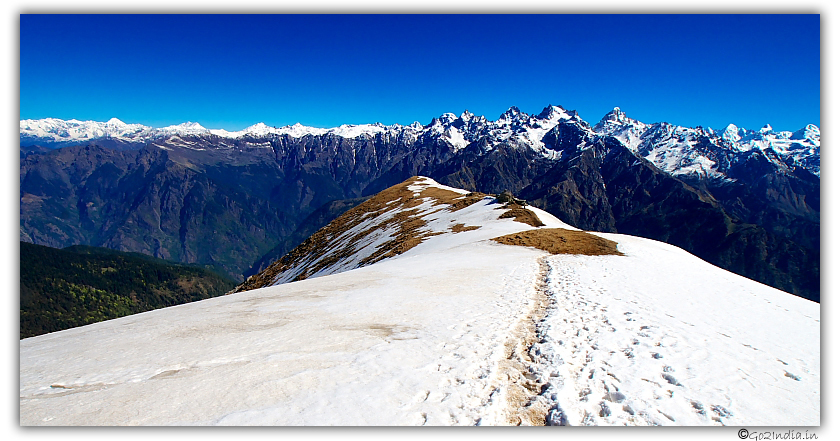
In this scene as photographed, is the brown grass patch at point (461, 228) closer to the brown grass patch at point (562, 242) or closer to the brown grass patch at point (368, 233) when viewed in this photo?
the brown grass patch at point (368, 233)

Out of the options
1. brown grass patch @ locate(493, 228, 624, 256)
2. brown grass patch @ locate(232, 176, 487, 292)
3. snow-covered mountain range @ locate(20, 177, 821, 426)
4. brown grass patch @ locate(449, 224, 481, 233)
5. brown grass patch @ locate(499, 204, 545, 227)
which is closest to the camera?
snow-covered mountain range @ locate(20, 177, 821, 426)

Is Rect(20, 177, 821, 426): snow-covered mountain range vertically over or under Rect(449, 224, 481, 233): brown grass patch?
under

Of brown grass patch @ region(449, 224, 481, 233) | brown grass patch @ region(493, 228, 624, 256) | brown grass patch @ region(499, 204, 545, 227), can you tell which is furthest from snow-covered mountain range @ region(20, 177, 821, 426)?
brown grass patch @ region(449, 224, 481, 233)

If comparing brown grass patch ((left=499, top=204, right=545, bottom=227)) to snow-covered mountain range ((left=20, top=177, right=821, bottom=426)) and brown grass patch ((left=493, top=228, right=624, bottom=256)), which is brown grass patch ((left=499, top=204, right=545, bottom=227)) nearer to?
brown grass patch ((left=493, top=228, right=624, bottom=256))

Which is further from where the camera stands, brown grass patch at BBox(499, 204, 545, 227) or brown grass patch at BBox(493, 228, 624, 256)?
brown grass patch at BBox(499, 204, 545, 227)

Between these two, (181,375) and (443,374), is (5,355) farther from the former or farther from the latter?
(443,374)

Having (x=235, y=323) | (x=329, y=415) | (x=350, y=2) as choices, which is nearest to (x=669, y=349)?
(x=329, y=415)

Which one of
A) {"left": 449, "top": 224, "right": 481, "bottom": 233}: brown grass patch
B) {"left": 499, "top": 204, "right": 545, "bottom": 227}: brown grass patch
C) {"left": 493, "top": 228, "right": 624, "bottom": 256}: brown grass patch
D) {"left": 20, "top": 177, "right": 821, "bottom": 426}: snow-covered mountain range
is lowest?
{"left": 20, "top": 177, "right": 821, "bottom": 426}: snow-covered mountain range
